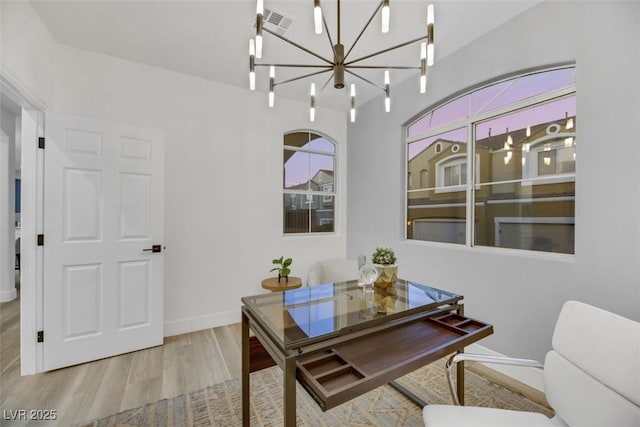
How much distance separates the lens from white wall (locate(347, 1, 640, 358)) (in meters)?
1.68

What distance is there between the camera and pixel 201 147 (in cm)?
318

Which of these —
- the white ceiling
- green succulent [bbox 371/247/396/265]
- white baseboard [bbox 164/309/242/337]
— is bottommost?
white baseboard [bbox 164/309/242/337]

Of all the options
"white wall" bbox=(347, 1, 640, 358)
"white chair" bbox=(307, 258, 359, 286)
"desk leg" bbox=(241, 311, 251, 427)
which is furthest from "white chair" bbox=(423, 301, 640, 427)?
"white chair" bbox=(307, 258, 359, 286)

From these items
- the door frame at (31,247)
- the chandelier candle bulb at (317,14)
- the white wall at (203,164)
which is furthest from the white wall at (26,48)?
the chandelier candle bulb at (317,14)

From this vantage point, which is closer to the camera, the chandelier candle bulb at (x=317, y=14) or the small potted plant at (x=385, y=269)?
the chandelier candle bulb at (x=317, y=14)

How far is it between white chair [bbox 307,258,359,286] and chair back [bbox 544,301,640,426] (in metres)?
1.77

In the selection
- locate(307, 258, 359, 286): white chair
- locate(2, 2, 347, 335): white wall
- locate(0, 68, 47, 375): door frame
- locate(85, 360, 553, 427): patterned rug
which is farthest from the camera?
locate(307, 258, 359, 286): white chair

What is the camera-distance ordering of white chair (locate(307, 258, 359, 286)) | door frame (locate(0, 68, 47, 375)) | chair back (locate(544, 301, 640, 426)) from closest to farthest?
chair back (locate(544, 301, 640, 426)) < door frame (locate(0, 68, 47, 375)) < white chair (locate(307, 258, 359, 286))

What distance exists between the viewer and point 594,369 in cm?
108

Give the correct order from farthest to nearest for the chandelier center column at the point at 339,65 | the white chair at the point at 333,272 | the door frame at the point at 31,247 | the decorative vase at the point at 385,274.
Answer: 1. the white chair at the point at 333,272
2. the door frame at the point at 31,247
3. the decorative vase at the point at 385,274
4. the chandelier center column at the point at 339,65

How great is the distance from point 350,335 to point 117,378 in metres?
2.19

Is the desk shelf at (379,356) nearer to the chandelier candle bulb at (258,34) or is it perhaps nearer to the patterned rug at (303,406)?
the patterned rug at (303,406)

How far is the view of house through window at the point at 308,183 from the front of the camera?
12.8ft

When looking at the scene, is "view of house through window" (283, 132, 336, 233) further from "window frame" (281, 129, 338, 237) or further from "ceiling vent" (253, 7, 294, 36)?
"ceiling vent" (253, 7, 294, 36)
